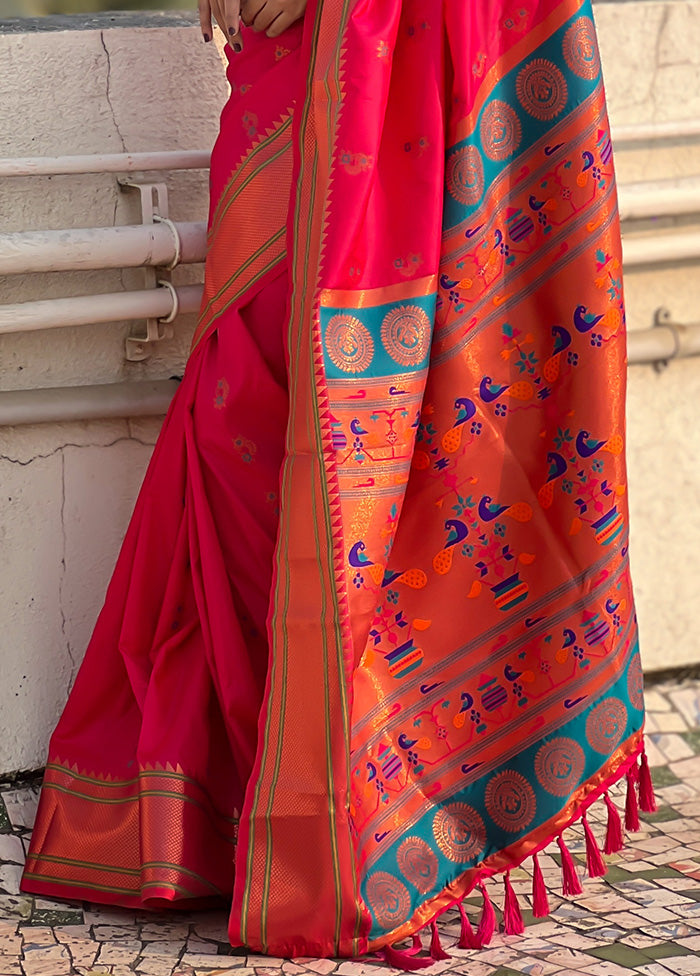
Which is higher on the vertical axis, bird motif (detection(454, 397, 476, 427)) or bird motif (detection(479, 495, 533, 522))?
bird motif (detection(454, 397, 476, 427))

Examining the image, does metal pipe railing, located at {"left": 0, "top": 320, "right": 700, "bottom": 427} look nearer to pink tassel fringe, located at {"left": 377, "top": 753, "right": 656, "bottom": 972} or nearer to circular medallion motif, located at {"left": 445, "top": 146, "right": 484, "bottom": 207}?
circular medallion motif, located at {"left": 445, "top": 146, "right": 484, "bottom": 207}

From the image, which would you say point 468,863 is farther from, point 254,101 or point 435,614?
point 254,101

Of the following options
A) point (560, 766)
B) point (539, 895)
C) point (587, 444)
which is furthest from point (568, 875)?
point (587, 444)

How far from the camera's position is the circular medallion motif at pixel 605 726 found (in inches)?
69.5

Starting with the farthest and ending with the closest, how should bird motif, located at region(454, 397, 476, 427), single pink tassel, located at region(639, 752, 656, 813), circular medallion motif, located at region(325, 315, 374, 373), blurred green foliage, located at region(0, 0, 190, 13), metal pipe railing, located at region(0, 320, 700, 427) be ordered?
1. blurred green foliage, located at region(0, 0, 190, 13)
2. metal pipe railing, located at region(0, 320, 700, 427)
3. single pink tassel, located at region(639, 752, 656, 813)
4. bird motif, located at region(454, 397, 476, 427)
5. circular medallion motif, located at region(325, 315, 374, 373)

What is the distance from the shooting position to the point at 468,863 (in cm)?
175

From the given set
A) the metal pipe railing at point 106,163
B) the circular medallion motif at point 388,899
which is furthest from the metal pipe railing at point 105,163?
the circular medallion motif at point 388,899

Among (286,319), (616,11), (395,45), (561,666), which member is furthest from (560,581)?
(616,11)

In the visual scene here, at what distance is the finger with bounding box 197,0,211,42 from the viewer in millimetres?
1849

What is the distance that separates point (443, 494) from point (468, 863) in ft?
1.58

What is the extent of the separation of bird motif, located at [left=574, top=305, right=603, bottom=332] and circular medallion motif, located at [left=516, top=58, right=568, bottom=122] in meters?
0.25

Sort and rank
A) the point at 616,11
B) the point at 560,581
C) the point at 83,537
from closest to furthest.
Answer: the point at 560,581 < the point at 83,537 < the point at 616,11

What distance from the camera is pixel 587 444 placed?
1.75 meters

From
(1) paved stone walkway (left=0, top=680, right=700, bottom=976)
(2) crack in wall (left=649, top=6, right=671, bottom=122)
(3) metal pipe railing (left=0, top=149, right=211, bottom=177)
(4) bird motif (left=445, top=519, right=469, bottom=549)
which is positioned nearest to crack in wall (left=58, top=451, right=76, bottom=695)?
(1) paved stone walkway (left=0, top=680, right=700, bottom=976)
